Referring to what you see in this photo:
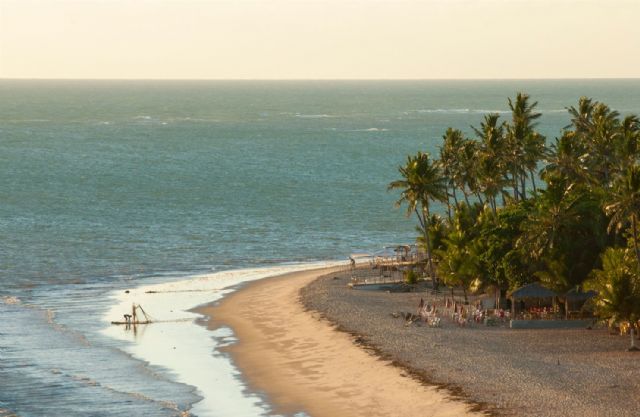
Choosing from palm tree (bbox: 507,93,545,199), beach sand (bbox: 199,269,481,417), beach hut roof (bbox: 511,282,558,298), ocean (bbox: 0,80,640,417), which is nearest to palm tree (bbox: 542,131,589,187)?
palm tree (bbox: 507,93,545,199)

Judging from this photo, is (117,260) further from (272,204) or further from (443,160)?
(272,204)

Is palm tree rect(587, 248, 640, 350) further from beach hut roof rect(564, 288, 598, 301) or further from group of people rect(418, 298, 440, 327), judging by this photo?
group of people rect(418, 298, 440, 327)

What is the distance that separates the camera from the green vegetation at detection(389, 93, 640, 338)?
218ft

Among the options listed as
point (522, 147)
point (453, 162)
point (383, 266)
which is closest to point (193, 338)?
point (383, 266)

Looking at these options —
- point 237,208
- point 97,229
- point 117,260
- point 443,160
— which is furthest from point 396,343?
point 237,208

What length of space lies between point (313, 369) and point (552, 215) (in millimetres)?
18399

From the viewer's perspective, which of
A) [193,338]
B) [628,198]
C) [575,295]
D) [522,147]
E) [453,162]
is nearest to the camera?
[628,198]

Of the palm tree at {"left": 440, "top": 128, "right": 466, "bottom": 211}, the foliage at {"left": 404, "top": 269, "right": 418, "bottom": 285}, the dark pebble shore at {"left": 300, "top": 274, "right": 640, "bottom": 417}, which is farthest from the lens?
the palm tree at {"left": 440, "top": 128, "right": 466, "bottom": 211}

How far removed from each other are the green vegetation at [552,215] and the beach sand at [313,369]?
11.4 m

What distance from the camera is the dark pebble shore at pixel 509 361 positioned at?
178 ft

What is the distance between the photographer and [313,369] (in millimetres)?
64125

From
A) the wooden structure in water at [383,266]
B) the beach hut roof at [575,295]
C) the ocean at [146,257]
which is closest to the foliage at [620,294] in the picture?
the beach hut roof at [575,295]

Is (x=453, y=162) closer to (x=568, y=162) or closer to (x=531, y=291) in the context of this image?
(x=568, y=162)

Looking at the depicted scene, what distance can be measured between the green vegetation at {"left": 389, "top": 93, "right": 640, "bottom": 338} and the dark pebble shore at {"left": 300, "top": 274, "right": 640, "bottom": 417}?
306 cm
